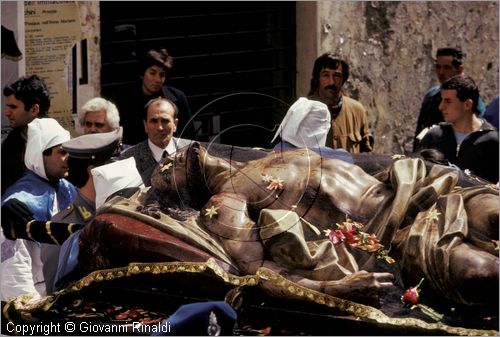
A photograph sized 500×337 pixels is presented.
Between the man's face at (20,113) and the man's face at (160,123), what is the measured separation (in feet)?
2.63

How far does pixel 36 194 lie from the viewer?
1000 cm

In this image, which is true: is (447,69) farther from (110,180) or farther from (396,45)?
(110,180)

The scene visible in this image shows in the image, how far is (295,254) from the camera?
353 inches

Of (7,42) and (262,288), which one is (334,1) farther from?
(262,288)

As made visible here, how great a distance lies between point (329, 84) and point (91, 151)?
2592mm

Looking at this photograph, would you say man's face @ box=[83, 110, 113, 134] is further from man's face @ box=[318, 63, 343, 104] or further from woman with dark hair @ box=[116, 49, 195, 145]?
man's face @ box=[318, 63, 343, 104]

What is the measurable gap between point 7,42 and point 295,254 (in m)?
4.06

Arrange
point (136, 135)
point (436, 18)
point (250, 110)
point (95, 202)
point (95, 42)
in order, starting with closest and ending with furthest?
point (95, 202) → point (136, 135) → point (95, 42) → point (250, 110) → point (436, 18)

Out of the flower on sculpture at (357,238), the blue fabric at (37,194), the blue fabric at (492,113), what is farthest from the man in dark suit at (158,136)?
the blue fabric at (492,113)

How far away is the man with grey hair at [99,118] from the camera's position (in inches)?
428

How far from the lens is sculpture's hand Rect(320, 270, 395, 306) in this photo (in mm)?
8719

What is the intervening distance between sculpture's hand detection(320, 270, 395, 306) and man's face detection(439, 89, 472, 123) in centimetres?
277

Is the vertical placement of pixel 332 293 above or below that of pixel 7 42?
below

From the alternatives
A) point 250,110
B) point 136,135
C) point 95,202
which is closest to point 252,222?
point 95,202
